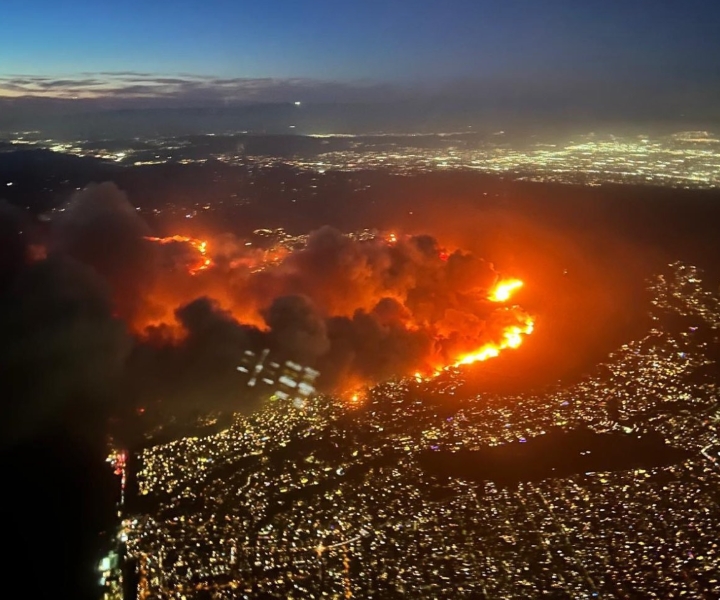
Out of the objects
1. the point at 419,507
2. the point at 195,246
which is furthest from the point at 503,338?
the point at 195,246

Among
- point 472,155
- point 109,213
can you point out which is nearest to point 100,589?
point 109,213

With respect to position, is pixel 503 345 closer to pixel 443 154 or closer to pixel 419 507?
pixel 419 507

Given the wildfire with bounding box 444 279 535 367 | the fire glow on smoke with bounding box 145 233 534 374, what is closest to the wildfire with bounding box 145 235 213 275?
the fire glow on smoke with bounding box 145 233 534 374

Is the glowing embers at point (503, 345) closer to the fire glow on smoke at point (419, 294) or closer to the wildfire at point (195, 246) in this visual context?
the fire glow on smoke at point (419, 294)

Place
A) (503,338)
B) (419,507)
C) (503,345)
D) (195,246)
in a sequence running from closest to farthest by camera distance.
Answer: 1. (419,507)
2. (503,345)
3. (503,338)
4. (195,246)

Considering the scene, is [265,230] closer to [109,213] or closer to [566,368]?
[109,213]

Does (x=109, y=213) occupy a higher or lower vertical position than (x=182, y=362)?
higher

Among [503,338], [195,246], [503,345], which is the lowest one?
[503,345]
